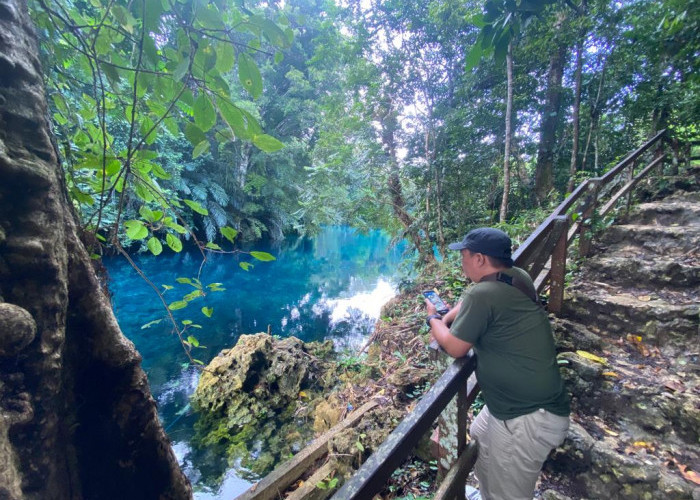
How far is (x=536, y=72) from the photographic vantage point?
773cm

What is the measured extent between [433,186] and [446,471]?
816 cm

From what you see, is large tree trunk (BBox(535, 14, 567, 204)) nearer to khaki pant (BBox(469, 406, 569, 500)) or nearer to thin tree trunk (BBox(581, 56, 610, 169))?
thin tree trunk (BBox(581, 56, 610, 169))

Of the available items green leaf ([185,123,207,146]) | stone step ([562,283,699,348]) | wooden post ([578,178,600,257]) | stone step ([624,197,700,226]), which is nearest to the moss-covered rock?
stone step ([562,283,699,348])

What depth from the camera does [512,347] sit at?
1746 mm

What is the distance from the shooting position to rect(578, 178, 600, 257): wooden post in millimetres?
3904

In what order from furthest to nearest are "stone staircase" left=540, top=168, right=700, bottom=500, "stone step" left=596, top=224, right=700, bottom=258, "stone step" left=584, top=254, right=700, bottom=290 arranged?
"stone step" left=596, top=224, right=700, bottom=258 < "stone step" left=584, top=254, right=700, bottom=290 < "stone staircase" left=540, top=168, right=700, bottom=500

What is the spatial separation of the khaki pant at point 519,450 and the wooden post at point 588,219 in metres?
2.96

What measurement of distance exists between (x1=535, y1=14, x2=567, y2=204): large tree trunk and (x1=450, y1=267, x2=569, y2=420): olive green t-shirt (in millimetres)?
7090

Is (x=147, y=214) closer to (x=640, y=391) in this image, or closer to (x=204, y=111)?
(x=204, y=111)

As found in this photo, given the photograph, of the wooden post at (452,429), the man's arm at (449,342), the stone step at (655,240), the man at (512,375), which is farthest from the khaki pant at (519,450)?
the stone step at (655,240)

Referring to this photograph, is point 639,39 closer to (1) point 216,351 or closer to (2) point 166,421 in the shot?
(2) point 166,421

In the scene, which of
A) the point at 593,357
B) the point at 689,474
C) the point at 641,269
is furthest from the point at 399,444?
the point at 641,269

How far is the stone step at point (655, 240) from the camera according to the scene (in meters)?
3.66

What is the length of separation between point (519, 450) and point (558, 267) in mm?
1968
